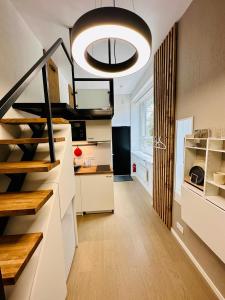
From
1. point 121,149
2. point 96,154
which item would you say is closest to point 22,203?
point 96,154

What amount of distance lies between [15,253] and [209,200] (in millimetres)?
1576

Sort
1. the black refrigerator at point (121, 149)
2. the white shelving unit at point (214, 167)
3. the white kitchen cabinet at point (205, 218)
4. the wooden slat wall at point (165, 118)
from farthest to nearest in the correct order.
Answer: the black refrigerator at point (121, 149) < the wooden slat wall at point (165, 118) < the white shelving unit at point (214, 167) < the white kitchen cabinet at point (205, 218)

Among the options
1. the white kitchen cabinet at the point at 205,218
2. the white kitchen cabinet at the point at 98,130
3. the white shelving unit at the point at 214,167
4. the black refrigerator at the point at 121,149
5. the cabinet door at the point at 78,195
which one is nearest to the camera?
the white kitchen cabinet at the point at 205,218

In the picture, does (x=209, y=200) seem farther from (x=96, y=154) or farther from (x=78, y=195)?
(x=96, y=154)

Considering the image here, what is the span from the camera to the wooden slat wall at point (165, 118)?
2223mm

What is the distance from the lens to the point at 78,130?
3236mm

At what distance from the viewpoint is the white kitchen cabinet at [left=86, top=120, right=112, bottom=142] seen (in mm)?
3172

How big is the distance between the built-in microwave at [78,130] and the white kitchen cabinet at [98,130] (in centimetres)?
12

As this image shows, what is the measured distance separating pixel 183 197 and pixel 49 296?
5.24ft

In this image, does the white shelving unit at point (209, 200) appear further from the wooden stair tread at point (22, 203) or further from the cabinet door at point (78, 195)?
the cabinet door at point (78, 195)

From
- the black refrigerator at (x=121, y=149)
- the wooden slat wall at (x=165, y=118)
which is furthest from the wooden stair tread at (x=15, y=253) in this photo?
the black refrigerator at (x=121, y=149)

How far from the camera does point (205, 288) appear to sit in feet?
5.16

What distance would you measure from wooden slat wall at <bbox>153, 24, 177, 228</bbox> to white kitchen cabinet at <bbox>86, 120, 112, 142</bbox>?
976 millimetres

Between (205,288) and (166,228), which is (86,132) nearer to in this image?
(166,228)
